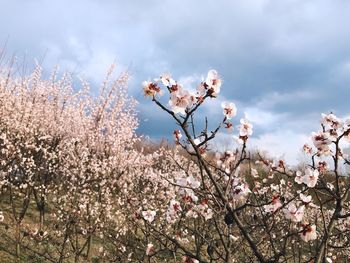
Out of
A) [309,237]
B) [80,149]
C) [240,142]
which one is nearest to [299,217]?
[309,237]

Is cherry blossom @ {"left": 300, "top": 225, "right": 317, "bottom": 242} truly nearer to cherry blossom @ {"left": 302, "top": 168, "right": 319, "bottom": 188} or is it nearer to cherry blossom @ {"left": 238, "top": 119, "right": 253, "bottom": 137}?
cherry blossom @ {"left": 302, "top": 168, "right": 319, "bottom": 188}

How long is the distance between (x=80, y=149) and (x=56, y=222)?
2.52 m

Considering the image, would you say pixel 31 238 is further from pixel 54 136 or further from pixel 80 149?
pixel 54 136

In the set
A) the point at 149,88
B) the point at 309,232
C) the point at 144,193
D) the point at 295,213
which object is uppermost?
the point at 144,193

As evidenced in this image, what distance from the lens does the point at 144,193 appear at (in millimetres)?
14383

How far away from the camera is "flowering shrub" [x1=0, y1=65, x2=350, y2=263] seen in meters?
3.75

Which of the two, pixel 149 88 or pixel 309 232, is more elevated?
pixel 149 88

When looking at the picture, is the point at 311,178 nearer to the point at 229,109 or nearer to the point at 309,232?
the point at 309,232

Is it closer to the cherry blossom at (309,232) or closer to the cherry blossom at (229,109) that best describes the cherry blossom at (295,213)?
the cherry blossom at (309,232)

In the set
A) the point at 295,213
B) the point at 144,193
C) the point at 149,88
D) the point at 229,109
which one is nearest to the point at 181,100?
the point at 149,88

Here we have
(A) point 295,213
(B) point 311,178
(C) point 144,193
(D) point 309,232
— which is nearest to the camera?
(D) point 309,232

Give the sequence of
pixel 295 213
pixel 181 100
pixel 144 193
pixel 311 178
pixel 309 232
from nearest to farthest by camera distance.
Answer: pixel 181 100, pixel 309 232, pixel 295 213, pixel 311 178, pixel 144 193

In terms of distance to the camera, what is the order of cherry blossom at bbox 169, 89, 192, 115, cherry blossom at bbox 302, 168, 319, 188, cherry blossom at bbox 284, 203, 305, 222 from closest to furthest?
1. cherry blossom at bbox 169, 89, 192, 115
2. cherry blossom at bbox 284, 203, 305, 222
3. cherry blossom at bbox 302, 168, 319, 188

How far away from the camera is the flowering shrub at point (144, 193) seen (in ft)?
12.3
